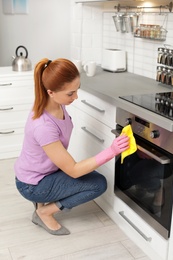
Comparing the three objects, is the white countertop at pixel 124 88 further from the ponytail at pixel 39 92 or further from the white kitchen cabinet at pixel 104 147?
the ponytail at pixel 39 92

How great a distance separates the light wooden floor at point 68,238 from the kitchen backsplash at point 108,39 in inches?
44.7

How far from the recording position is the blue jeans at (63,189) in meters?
2.20

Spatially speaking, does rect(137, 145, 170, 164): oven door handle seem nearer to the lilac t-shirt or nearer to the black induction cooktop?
the black induction cooktop

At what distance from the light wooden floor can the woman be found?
0.09 m

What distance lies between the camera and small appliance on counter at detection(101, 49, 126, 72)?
3076mm

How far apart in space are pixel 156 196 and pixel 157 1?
1.36m

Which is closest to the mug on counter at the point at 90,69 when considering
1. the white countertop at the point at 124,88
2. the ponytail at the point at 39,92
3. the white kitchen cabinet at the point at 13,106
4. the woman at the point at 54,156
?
the white countertop at the point at 124,88

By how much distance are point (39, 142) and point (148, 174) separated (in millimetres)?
588

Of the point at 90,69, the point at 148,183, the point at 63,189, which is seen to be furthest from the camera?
the point at 90,69

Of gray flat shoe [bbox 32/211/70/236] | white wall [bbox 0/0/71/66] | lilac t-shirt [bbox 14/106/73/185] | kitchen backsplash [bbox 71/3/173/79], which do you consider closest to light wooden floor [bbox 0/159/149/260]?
gray flat shoe [bbox 32/211/70/236]

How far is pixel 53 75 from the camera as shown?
194 cm

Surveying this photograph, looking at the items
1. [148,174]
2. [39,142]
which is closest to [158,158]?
[148,174]

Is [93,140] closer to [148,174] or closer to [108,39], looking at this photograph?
[148,174]

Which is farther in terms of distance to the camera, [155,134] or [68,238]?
[68,238]
